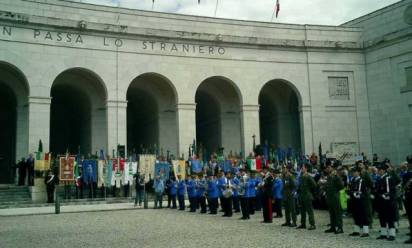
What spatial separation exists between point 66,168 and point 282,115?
17.7m

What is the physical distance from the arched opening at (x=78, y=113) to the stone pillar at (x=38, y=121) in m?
3.12

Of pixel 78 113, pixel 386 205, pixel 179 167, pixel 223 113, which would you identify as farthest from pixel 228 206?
pixel 78 113

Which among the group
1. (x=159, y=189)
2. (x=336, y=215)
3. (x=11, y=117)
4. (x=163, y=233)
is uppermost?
(x=11, y=117)

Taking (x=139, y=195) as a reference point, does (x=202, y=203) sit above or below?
below

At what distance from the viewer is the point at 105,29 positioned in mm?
27188

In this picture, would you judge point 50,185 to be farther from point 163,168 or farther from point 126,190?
point 163,168

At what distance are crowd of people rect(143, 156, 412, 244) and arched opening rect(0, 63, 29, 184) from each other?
349 inches

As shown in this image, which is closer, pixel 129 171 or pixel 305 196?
pixel 305 196

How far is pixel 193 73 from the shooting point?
2942 cm

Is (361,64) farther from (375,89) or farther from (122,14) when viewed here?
(122,14)

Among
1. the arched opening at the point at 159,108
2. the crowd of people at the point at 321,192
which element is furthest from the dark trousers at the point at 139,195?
the arched opening at the point at 159,108

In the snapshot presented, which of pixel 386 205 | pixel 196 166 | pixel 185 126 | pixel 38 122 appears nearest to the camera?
pixel 386 205

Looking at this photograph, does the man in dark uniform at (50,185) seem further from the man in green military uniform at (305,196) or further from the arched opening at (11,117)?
the man in green military uniform at (305,196)

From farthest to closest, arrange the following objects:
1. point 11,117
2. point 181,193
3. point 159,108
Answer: point 11,117 → point 159,108 → point 181,193
